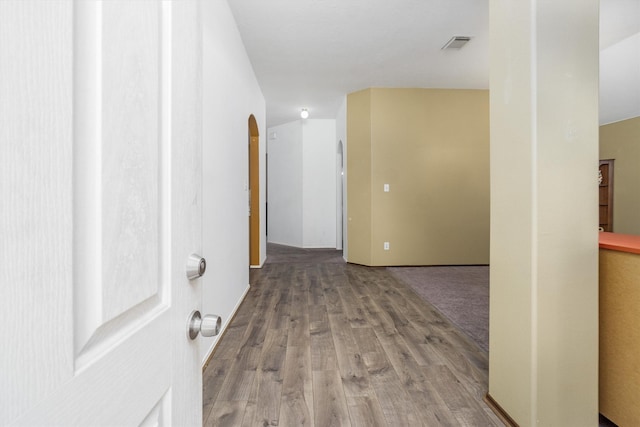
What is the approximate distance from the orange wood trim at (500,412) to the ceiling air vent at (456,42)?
3.32m

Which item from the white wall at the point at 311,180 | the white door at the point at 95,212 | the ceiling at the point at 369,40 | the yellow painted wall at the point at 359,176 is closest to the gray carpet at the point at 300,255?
the white wall at the point at 311,180

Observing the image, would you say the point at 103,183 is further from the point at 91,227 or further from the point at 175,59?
the point at 175,59

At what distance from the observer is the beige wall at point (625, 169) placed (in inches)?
187

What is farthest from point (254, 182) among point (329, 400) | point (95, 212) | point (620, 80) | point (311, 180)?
point (620, 80)

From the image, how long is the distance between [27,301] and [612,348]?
1866mm

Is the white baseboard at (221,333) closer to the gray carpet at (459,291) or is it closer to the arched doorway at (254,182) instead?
the arched doorway at (254,182)

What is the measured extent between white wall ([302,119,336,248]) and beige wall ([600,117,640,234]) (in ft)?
15.6

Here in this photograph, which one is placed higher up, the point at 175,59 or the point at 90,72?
the point at 175,59

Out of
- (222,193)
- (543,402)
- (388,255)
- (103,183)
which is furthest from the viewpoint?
(388,255)

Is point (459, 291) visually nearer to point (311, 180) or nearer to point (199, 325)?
point (199, 325)

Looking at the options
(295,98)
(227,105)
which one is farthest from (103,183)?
(295,98)

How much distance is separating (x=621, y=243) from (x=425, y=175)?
372 centimetres

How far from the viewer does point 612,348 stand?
1319mm

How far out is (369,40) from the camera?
339cm
